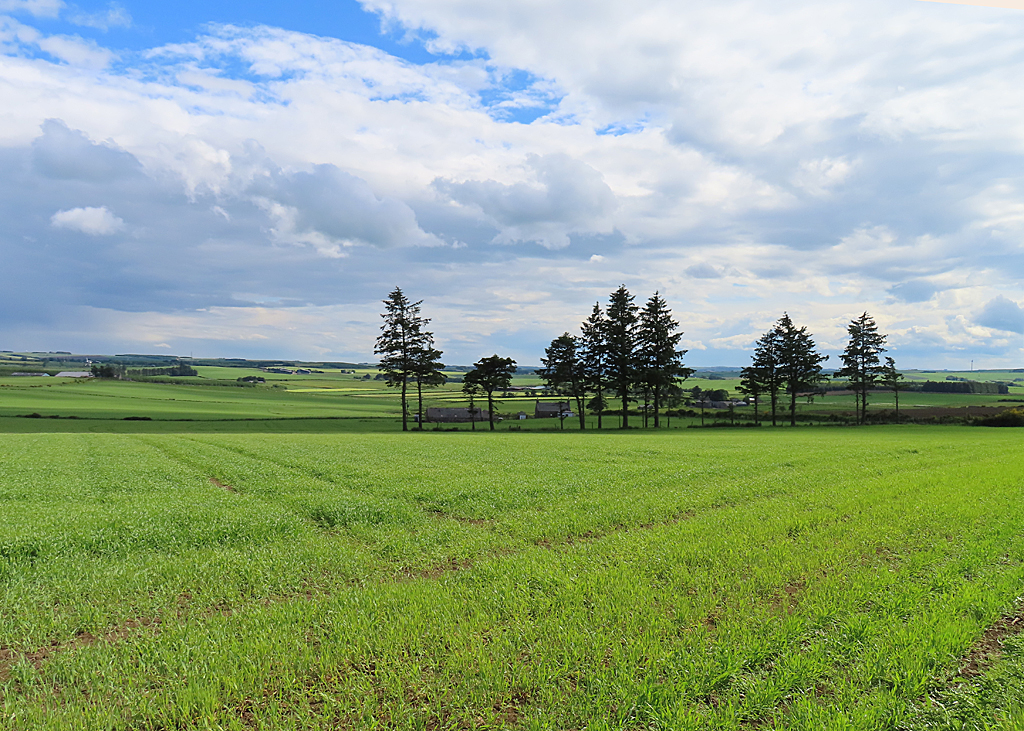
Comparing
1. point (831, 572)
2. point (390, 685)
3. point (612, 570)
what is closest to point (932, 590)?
point (831, 572)

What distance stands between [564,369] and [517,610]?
60.4m

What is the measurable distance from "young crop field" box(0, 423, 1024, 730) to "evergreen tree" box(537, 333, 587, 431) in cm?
5147

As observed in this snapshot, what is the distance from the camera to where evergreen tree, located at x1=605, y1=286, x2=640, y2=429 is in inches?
2494

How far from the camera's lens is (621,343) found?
63469 millimetres

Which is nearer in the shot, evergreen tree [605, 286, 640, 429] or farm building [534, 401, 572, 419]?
evergreen tree [605, 286, 640, 429]

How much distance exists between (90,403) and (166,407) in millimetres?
12275

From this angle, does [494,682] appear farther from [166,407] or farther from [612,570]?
[166,407]

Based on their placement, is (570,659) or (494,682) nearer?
(494,682)

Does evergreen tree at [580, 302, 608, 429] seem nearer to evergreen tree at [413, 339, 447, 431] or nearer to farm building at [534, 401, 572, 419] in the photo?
evergreen tree at [413, 339, 447, 431]

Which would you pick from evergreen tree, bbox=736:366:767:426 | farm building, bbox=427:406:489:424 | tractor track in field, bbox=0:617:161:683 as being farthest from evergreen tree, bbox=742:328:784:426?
tractor track in field, bbox=0:617:161:683

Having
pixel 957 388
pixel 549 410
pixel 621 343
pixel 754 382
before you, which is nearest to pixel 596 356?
pixel 621 343

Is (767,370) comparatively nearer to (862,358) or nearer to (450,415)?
(862,358)

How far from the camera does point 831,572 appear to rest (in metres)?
7.84

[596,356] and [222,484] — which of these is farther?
[596,356]
